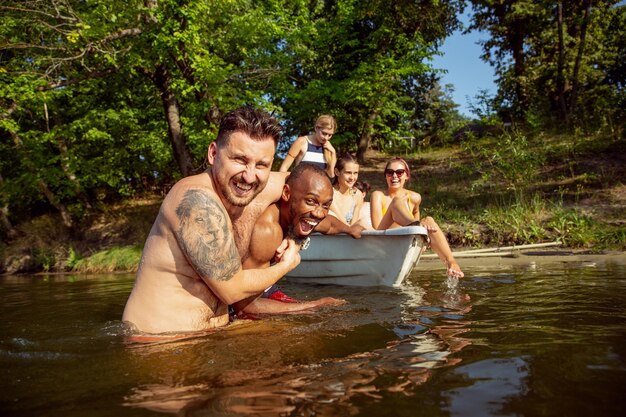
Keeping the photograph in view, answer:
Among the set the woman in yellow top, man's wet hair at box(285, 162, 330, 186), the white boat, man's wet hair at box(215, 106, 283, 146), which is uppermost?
the woman in yellow top

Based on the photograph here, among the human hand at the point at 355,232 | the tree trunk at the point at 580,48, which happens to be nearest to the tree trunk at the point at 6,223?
the human hand at the point at 355,232

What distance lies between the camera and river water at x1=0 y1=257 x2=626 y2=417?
6.62 feet

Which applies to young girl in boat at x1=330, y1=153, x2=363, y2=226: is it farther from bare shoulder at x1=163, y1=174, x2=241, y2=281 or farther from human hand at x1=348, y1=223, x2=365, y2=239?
bare shoulder at x1=163, y1=174, x2=241, y2=281

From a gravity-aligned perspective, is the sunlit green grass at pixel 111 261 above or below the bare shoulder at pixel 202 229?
below

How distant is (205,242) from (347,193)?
4488 millimetres

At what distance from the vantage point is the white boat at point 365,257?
19.4 ft

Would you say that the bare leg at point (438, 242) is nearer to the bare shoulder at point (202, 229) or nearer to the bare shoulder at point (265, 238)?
the bare shoulder at point (265, 238)

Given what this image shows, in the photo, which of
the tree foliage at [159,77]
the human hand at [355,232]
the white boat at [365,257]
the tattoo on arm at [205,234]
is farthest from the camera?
the tree foliage at [159,77]

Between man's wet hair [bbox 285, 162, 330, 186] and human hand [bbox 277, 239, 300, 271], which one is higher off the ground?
man's wet hair [bbox 285, 162, 330, 186]

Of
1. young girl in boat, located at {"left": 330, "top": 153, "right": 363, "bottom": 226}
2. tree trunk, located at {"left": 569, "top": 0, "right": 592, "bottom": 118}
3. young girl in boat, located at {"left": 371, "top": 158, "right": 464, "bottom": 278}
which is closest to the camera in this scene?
young girl in boat, located at {"left": 371, "top": 158, "right": 464, "bottom": 278}

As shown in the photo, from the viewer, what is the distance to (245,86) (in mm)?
13969

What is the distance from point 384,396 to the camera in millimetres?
2078

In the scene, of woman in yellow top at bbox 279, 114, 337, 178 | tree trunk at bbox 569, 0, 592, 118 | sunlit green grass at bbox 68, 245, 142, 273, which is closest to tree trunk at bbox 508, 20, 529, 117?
tree trunk at bbox 569, 0, 592, 118

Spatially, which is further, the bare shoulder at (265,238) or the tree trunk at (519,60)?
the tree trunk at (519,60)
